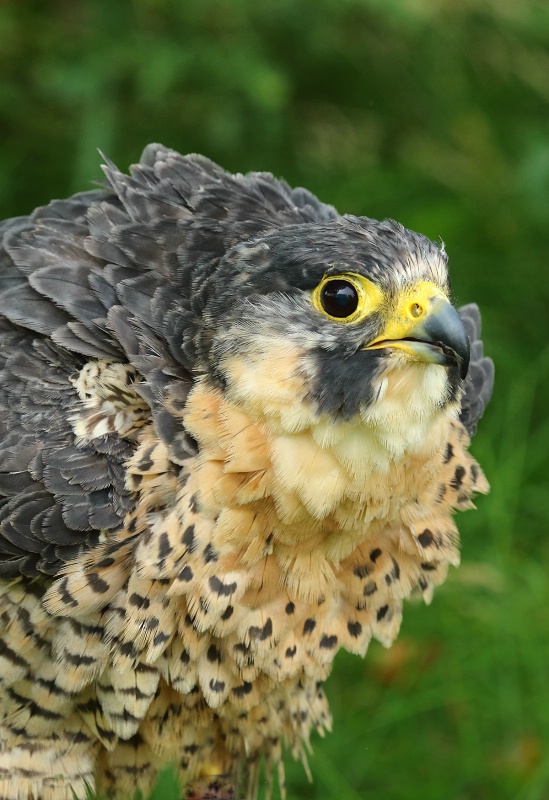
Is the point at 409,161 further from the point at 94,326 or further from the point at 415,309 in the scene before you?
the point at 415,309

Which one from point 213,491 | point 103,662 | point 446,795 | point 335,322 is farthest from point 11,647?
point 446,795

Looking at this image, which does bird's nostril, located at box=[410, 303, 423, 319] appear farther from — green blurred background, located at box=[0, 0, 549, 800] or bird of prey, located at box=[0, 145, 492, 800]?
green blurred background, located at box=[0, 0, 549, 800]

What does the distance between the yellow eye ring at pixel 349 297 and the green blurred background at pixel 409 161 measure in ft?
7.96

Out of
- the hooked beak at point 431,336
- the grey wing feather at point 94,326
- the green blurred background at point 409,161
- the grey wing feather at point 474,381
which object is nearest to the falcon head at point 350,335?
the hooked beak at point 431,336

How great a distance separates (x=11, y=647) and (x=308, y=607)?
95cm

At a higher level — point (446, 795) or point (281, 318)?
point (281, 318)

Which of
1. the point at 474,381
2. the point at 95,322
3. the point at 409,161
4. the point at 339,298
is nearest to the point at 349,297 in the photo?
the point at 339,298

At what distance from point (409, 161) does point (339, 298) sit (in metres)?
3.91

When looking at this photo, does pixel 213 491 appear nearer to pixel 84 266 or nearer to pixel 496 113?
pixel 84 266

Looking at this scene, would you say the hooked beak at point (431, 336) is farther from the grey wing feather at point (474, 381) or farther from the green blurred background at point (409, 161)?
Answer: the green blurred background at point (409, 161)

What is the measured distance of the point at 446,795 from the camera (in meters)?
4.84

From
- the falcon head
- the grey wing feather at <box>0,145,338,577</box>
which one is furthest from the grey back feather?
the falcon head

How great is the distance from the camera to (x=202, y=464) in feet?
10.3

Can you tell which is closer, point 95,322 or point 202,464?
point 202,464
